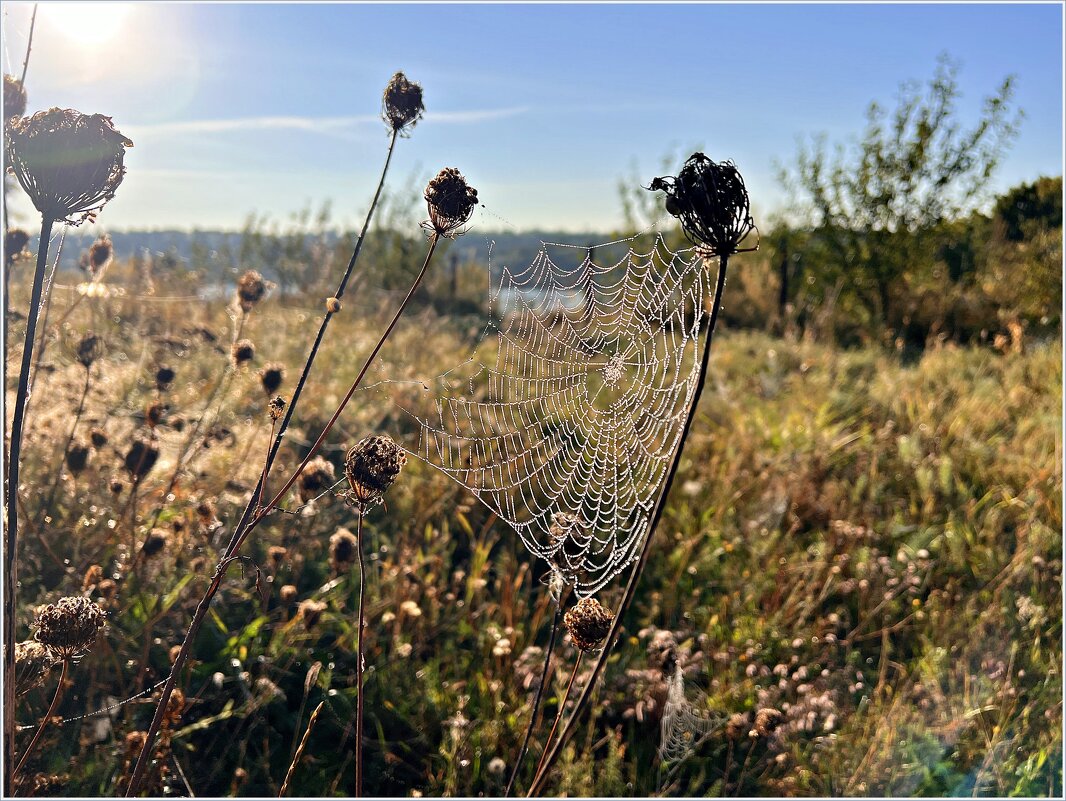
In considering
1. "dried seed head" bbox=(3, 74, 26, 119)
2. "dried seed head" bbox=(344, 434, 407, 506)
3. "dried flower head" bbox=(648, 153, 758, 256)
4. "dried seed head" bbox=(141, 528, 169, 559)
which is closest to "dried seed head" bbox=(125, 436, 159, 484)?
"dried seed head" bbox=(141, 528, 169, 559)

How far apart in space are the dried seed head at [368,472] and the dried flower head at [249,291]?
99 cm

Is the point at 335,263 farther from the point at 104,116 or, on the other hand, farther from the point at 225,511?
the point at 104,116

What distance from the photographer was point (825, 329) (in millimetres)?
9773

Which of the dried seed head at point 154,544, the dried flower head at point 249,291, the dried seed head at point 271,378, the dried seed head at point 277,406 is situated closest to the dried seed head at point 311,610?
the dried seed head at point 154,544

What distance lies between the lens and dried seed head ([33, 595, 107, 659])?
1.10 metres

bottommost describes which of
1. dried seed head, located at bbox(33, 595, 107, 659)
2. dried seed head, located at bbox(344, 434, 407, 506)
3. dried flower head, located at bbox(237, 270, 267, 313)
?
dried seed head, located at bbox(33, 595, 107, 659)

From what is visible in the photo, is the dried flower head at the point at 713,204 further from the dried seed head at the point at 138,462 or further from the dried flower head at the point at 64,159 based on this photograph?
the dried seed head at the point at 138,462

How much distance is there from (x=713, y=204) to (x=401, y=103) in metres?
0.54

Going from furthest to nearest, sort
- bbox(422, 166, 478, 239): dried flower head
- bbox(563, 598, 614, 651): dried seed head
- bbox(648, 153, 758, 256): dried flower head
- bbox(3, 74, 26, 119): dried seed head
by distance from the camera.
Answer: bbox(3, 74, 26, 119): dried seed head < bbox(563, 598, 614, 651): dried seed head < bbox(422, 166, 478, 239): dried flower head < bbox(648, 153, 758, 256): dried flower head

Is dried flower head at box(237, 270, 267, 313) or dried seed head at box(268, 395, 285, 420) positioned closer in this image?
dried seed head at box(268, 395, 285, 420)

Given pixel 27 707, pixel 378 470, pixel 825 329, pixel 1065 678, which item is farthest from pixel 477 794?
pixel 825 329

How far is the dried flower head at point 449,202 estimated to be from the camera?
1077 mm

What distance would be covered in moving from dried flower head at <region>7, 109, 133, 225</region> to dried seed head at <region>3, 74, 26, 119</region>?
0.55 m

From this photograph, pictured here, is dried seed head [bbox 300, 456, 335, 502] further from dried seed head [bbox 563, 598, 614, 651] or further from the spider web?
dried seed head [bbox 563, 598, 614, 651]
